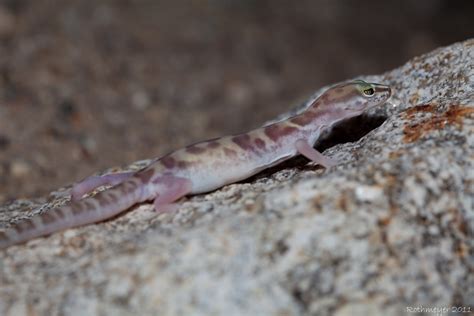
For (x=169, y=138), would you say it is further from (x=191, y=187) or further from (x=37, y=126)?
(x=191, y=187)

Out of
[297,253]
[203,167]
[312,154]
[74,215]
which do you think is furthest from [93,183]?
[297,253]

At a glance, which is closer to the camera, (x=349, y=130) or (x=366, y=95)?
(x=366, y=95)

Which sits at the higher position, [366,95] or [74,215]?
[366,95]

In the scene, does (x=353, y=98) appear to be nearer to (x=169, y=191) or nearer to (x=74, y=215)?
(x=169, y=191)

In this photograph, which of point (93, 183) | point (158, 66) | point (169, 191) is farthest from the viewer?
point (158, 66)

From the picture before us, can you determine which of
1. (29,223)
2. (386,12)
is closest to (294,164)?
(29,223)

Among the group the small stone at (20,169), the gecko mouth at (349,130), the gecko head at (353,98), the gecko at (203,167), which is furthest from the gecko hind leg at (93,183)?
the small stone at (20,169)

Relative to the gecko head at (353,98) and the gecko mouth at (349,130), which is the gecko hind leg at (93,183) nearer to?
the gecko head at (353,98)
